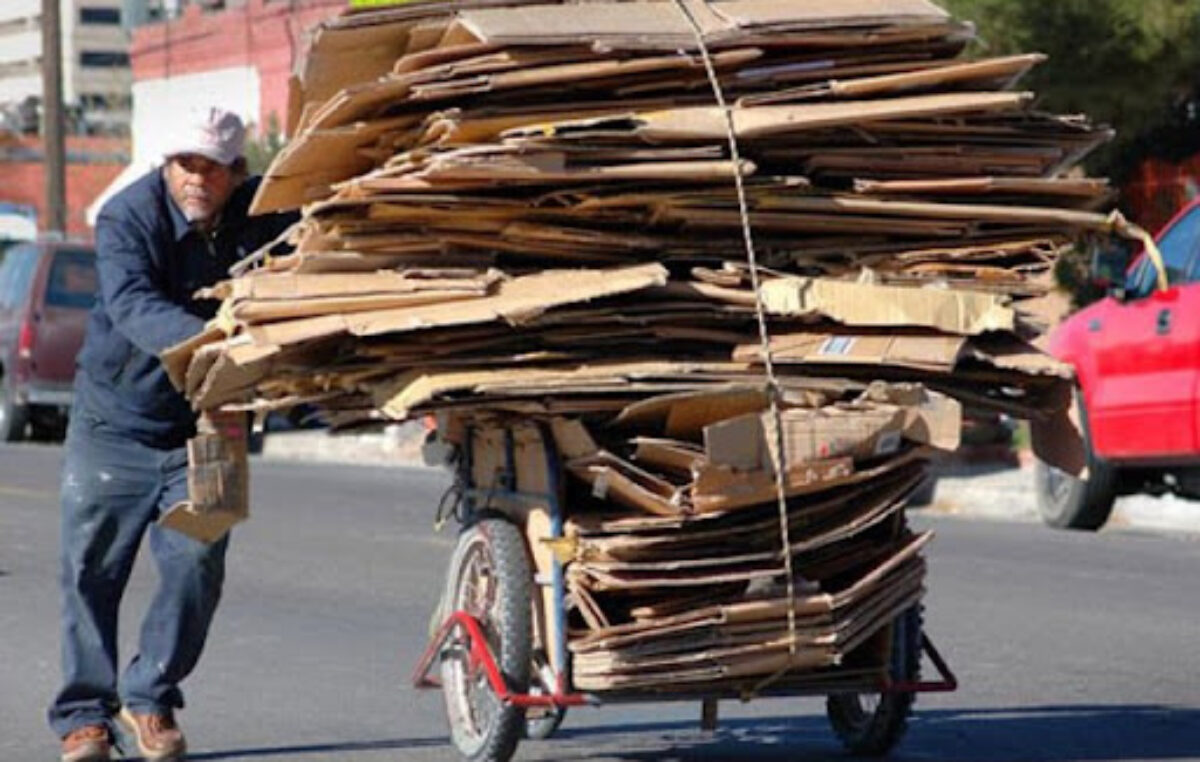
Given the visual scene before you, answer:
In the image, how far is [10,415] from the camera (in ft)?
94.1

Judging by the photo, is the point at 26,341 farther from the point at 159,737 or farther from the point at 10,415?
the point at 159,737

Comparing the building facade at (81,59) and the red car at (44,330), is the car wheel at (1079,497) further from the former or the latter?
the building facade at (81,59)

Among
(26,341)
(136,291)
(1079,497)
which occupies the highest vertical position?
(136,291)

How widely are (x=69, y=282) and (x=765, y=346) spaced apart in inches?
852

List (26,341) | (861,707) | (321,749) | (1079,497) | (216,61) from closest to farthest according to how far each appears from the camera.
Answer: (861,707) → (321,749) → (1079,497) → (26,341) → (216,61)

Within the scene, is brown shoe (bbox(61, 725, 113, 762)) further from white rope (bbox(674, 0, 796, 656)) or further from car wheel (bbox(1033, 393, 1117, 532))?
car wheel (bbox(1033, 393, 1117, 532))

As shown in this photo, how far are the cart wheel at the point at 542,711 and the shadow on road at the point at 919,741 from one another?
5 cm

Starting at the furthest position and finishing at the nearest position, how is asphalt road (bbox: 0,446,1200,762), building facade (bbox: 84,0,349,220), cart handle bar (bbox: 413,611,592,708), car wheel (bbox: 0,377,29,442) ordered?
building facade (bbox: 84,0,349,220), car wheel (bbox: 0,377,29,442), asphalt road (bbox: 0,446,1200,762), cart handle bar (bbox: 413,611,592,708)

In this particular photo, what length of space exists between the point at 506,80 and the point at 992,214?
135 centimetres

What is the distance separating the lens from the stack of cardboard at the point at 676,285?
296 inches

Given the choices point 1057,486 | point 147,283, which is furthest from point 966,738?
point 1057,486

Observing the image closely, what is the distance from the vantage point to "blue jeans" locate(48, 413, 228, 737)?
8.38 meters

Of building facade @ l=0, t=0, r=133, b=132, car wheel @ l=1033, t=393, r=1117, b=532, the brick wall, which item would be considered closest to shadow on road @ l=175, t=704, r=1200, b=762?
car wheel @ l=1033, t=393, r=1117, b=532

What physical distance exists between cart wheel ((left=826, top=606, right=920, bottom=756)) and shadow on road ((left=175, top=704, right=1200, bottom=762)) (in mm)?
96
